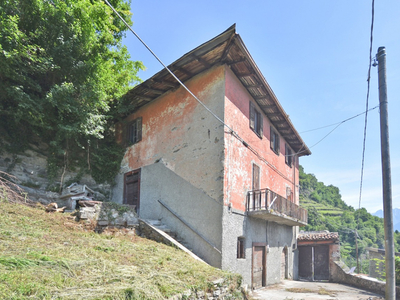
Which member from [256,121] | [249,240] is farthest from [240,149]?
[249,240]

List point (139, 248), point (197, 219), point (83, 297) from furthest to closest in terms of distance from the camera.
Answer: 1. point (197, 219)
2. point (139, 248)
3. point (83, 297)

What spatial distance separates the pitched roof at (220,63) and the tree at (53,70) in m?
1.79

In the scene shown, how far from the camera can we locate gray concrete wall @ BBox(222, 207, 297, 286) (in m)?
9.03

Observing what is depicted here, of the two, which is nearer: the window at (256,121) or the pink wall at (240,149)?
the pink wall at (240,149)

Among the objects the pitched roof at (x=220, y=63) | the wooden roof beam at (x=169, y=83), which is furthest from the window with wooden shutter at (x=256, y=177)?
the wooden roof beam at (x=169, y=83)

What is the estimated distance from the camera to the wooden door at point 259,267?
1080 cm

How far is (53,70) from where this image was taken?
10266 mm

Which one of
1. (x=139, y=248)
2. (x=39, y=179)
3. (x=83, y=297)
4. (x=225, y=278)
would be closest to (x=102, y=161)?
(x=39, y=179)

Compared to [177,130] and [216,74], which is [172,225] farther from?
[216,74]

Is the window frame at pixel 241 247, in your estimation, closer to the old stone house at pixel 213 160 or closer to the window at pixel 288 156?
the old stone house at pixel 213 160

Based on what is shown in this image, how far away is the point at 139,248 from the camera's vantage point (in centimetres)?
709

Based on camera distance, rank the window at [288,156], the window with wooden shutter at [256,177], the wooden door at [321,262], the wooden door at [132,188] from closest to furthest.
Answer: the window with wooden shutter at [256,177] < the wooden door at [132,188] < the window at [288,156] < the wooden door at [321,262]

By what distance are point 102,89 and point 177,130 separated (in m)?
3.37

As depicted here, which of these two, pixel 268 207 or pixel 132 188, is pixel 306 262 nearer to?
pixel 268 207
